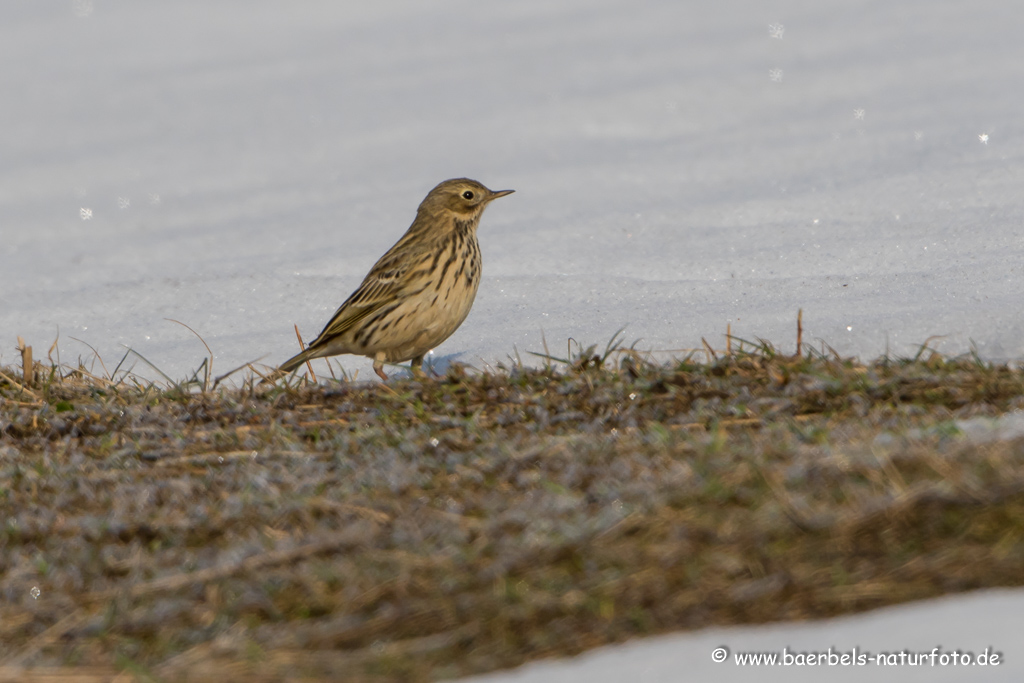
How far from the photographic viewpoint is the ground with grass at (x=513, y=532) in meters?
3.29

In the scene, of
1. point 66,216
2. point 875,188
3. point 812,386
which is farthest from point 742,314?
point 66,216

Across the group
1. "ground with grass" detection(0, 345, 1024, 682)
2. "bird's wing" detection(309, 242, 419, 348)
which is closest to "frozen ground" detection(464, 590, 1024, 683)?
"ground with grass" detection(0, 345, 1024, 682)

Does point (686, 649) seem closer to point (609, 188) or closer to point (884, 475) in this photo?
point (884, 475)

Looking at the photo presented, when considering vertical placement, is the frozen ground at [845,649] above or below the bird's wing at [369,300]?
below

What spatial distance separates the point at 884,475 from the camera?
361cm

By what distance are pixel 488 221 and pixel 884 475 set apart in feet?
22.9

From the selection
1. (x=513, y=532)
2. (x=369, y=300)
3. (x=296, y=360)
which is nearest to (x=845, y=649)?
(x=513, y=532)

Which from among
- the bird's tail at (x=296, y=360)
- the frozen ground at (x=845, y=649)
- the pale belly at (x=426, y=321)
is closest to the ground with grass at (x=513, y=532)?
the frozen ground at (x=845, y=649)

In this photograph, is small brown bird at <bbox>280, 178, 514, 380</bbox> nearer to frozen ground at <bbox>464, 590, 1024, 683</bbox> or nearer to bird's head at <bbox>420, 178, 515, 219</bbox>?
bird's head at <bbox>420, 178, 515, 219</bbox>

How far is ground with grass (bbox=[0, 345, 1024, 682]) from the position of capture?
3.29m

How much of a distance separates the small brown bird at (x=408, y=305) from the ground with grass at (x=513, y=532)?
219 cm

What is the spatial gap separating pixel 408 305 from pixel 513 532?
3.89m

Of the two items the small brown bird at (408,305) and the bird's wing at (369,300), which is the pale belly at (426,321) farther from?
the bird's wing at (369,300)

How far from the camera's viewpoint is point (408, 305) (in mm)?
7434
